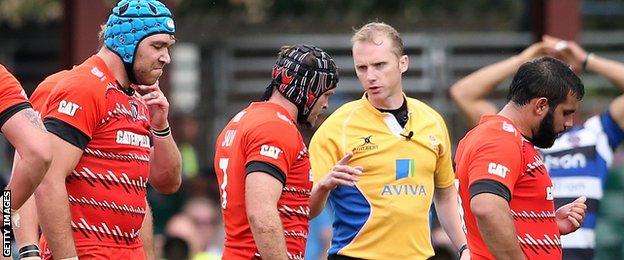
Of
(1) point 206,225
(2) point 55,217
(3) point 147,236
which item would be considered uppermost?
(2) point 55,217

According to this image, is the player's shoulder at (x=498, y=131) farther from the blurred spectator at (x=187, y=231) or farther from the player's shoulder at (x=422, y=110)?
the blurred spectator at (x=187, y=231)

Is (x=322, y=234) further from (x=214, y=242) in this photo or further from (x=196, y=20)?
(x=196, y=20)

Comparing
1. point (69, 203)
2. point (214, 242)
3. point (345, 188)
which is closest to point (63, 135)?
point (69, 203)

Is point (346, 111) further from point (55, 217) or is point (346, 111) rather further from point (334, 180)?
point (55, 217)

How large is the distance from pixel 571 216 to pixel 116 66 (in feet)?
7.62

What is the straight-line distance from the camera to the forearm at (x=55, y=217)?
251 inches

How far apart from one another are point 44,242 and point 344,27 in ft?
32.9

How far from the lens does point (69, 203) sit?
6.60m

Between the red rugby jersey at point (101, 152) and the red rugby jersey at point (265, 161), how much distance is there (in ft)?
1.47

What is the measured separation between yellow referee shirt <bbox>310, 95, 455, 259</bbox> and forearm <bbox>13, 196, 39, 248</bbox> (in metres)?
1.60

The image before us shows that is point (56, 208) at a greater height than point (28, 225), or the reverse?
point (56, 208)

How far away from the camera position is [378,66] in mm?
7789

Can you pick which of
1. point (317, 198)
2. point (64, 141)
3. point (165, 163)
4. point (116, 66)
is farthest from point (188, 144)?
point (64, 141)

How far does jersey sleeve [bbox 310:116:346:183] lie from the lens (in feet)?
25.3
